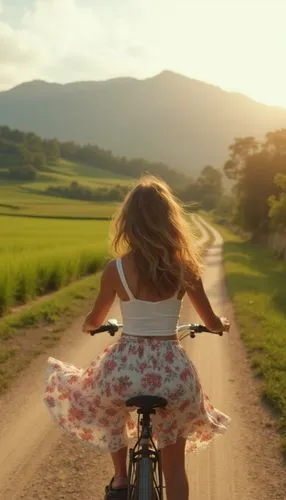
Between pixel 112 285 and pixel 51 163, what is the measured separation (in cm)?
13806

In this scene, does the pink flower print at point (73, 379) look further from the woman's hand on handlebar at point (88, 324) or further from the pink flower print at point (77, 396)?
the woman's hand on handlebar at point (88, 324)

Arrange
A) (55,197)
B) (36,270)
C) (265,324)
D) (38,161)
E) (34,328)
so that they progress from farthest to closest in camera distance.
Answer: (38,161)
(55,197)
(36,270)
(265,324)
(34,328)

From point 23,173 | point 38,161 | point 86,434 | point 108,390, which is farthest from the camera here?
point 38,161

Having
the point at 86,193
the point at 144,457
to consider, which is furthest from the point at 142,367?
the point at 86,193

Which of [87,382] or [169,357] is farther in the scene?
[87,382]

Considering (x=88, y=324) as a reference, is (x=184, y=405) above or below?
below

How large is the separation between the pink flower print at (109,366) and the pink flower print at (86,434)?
578 mm

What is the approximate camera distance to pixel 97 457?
21.4 ft

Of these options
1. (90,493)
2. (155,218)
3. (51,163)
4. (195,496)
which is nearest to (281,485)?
(195,496)

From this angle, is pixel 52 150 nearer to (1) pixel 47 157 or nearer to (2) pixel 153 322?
(1) pixel 47 157

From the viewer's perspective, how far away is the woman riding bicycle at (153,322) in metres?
3.91

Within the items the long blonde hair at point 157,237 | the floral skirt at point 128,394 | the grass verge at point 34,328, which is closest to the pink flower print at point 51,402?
the floral skirt at point 128,394

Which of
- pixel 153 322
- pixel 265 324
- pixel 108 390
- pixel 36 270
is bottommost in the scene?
pixel 36 270

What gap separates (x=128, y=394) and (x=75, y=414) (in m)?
0.56
